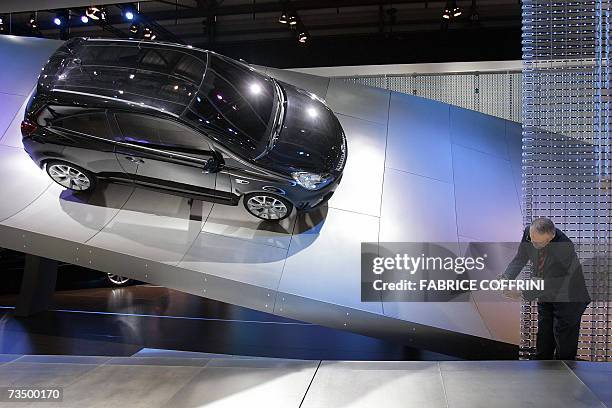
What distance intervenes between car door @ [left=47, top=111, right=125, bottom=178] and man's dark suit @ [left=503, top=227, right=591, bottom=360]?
358cm

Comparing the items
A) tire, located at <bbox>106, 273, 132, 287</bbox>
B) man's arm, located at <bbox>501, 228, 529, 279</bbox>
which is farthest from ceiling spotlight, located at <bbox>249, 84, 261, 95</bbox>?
tire, located at <bbox>106, 273, 132, 287</bbox>

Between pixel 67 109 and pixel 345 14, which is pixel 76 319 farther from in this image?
pixel 345 14

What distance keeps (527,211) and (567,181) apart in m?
0.34

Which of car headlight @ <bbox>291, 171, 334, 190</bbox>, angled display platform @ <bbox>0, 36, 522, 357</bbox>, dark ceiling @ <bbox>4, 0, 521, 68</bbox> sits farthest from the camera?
dark ceiling @ <bbox>4, 0, 521, 68</bbox>

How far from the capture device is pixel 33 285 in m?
5.38

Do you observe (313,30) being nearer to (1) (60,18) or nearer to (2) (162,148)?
(1) (60,18)

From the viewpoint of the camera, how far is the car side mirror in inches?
168

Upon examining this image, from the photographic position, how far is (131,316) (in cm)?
547

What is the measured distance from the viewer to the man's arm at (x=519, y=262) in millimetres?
3318

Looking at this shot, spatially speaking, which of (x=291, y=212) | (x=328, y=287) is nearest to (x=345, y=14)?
(x=291, y=212)

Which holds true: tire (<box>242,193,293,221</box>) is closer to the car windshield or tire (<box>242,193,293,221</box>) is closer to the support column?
the car windshield

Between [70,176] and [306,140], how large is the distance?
2376 mm

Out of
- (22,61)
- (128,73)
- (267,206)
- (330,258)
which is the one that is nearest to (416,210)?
(330,258)

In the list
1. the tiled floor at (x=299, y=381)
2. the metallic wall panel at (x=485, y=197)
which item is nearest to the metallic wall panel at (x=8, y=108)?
the tiled floor at (x=299, y=381)
